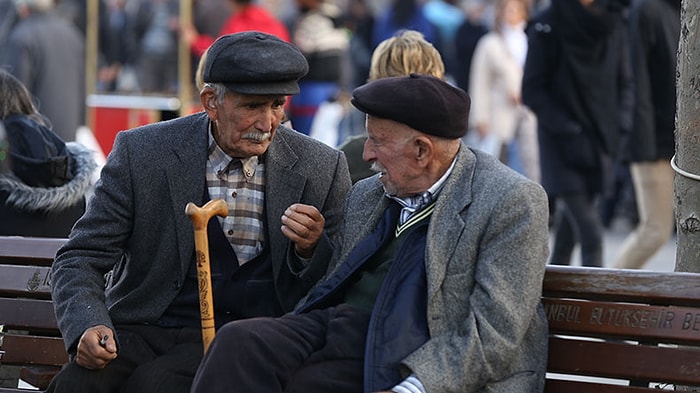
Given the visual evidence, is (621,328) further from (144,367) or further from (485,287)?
(144,367)

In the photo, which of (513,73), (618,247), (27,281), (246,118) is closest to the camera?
(246,118)

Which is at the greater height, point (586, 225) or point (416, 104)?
point (416, 104)

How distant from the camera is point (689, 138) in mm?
4094

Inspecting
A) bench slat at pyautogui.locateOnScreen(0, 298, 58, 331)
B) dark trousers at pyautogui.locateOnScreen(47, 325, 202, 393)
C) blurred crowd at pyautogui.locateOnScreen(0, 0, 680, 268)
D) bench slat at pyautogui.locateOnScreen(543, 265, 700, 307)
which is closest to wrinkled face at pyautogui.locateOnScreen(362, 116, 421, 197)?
bench slat at pyautogui.locateOnScreen(543, 265, 700, 307)

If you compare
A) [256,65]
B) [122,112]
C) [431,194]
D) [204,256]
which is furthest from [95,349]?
[122,112]

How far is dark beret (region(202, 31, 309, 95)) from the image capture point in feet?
13.1

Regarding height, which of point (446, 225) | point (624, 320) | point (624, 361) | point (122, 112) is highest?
point (446, 225)

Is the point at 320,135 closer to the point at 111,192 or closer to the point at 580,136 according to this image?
the point at 580,136

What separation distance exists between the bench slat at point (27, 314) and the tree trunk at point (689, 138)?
199cm

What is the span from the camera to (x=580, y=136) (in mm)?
7617

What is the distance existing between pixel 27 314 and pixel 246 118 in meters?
1.04

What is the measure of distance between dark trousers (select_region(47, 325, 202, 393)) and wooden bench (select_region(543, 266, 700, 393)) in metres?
1.04

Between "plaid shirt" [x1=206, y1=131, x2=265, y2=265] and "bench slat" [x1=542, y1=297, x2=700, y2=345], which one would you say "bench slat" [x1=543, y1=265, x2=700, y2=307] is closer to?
"bench slat" [x1=542, y1=297, x2=700, y2=345]

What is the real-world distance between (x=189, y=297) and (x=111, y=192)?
388 mm
